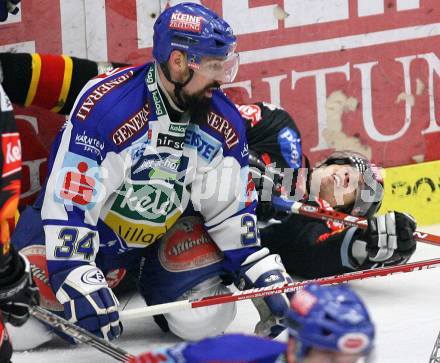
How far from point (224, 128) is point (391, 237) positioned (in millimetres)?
735

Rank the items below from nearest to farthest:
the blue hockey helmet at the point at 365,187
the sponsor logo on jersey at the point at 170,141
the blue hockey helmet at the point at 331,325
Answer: the blue hockey helmet at the point at 331,325, the sponsor logo on jersey at the point at 170,141, the blue hockey helmet at the point at 365,187

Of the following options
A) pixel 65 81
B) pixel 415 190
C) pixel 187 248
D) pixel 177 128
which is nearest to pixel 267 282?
pixel 187 248

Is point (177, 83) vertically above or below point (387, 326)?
above

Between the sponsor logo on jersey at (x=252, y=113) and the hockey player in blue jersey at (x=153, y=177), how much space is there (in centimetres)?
63

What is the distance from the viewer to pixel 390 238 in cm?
404

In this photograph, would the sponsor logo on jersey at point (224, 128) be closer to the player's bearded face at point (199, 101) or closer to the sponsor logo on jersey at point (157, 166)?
the player's bearded face at point (199, 101)

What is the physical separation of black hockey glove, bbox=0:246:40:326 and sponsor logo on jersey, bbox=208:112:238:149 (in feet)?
3.03

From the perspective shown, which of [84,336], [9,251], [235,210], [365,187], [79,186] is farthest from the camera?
[365,187]

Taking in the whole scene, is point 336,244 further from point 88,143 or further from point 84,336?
point 84,336

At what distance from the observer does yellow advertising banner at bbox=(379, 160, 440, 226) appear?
4.90 m

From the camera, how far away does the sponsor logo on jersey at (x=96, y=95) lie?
3.51m

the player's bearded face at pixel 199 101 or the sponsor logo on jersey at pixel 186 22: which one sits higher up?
the sponsor logo on jersey at pixel 186 22

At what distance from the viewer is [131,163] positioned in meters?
3.54

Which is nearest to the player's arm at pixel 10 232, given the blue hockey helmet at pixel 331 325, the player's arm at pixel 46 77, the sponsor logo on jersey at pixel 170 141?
the blue hockey helmet at pixel 331 325
